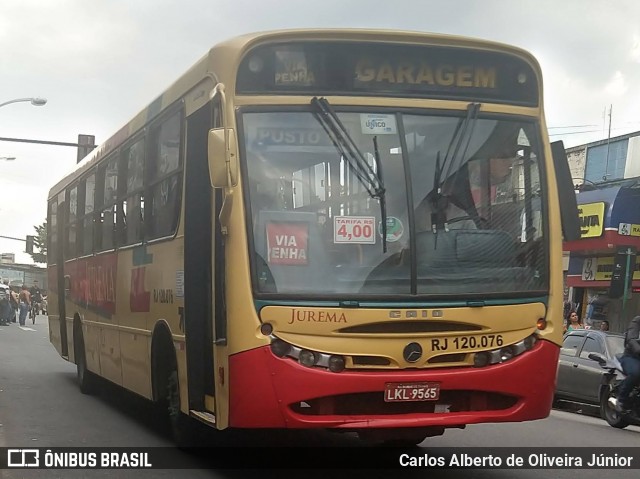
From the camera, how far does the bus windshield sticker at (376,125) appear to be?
7.02 meters

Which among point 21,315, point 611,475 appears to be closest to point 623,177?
point 611,475

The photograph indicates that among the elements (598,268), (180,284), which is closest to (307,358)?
(180,284)

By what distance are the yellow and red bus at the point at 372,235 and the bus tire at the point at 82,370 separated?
635cm

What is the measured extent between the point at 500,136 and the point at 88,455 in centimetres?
466

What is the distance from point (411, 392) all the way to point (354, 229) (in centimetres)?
119

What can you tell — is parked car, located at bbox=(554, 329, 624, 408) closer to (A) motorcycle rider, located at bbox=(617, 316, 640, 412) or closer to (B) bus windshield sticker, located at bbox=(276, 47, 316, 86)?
(A) motorcycle rider, located at bbox=(617, 316, 640, 412)

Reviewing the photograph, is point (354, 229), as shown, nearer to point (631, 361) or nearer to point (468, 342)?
point (468, 342)

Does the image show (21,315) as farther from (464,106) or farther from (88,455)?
(464,106)

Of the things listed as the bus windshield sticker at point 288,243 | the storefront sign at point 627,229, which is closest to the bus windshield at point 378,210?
the bus windshield sticker at point 288,243

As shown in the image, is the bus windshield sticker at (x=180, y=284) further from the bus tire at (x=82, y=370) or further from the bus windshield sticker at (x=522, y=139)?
the bus tire at (x=82, y=370)

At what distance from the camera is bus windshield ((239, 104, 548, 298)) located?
6770mm

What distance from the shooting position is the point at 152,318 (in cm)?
927

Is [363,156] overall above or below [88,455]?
above

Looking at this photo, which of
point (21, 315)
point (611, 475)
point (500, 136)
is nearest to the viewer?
point (500, 136)
